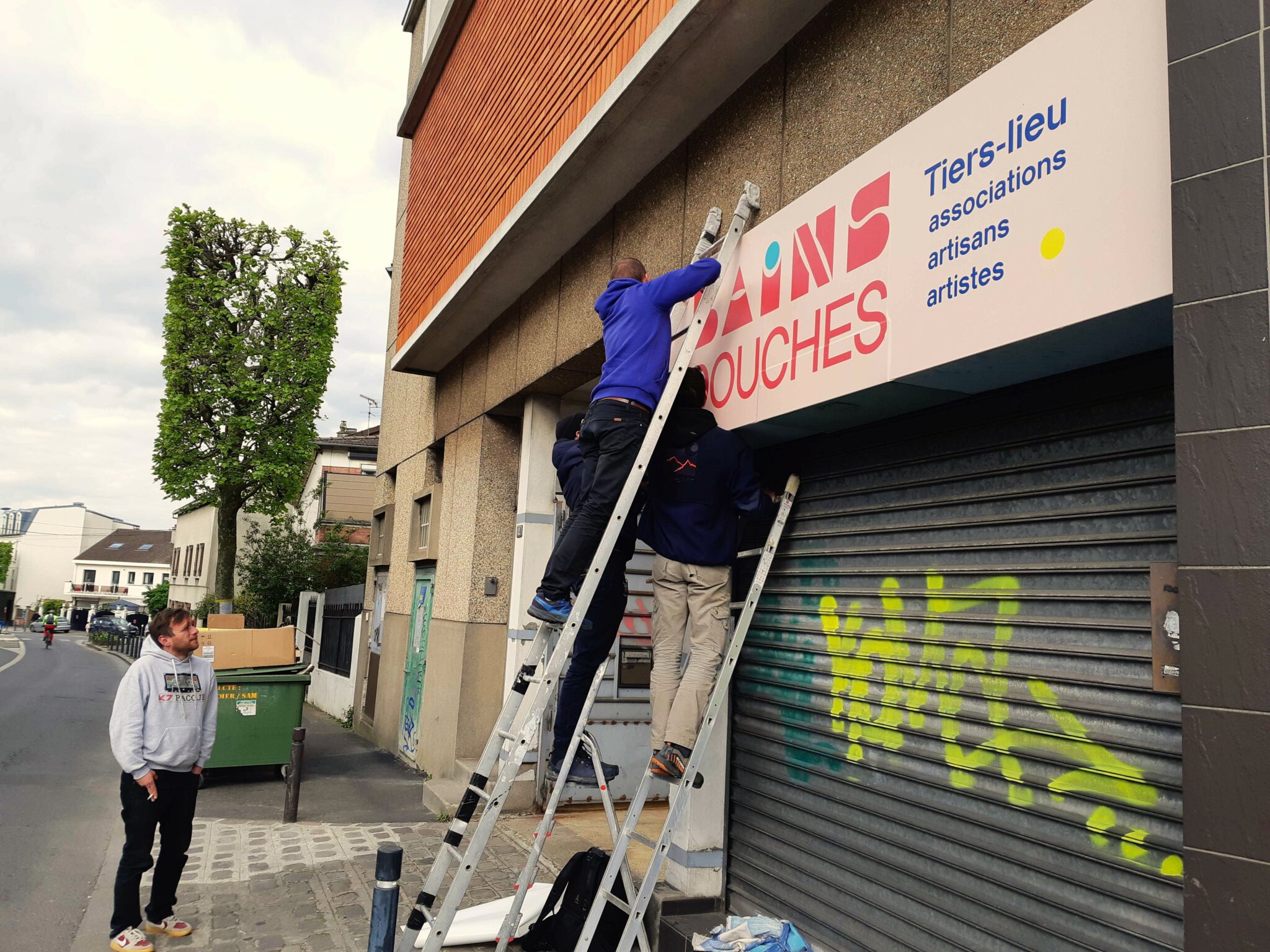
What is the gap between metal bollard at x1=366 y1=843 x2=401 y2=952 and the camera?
3244 mm

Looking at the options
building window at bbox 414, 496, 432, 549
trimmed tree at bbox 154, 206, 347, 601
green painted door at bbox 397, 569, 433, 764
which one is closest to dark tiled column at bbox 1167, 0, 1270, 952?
green painted door at bbox 397, 569, 433, 764

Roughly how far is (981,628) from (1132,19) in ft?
6.69

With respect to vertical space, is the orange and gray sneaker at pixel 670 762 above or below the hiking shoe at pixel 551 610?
below

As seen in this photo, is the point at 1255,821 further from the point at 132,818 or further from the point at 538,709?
the point at 132,818

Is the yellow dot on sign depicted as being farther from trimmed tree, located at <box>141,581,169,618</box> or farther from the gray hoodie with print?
trimmed tree, located at <box>141,581,169,618</box>

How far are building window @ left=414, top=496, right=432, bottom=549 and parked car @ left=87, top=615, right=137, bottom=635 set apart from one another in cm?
4183

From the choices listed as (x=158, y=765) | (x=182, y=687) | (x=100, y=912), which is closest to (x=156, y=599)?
(x=100, y=912)

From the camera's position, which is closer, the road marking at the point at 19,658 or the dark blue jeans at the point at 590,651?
the dark blue jeans at the point at 590,651

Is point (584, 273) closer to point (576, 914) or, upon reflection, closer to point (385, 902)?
point (576, 914)

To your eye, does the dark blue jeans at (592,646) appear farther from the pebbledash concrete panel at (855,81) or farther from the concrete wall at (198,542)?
the concrete wall at (198,542)

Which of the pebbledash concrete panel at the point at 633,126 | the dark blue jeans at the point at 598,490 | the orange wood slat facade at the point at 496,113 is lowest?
the dark blue jeans at the point at 598,490

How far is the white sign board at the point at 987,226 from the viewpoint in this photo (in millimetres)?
2598

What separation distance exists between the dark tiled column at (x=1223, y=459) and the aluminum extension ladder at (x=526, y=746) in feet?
6.94

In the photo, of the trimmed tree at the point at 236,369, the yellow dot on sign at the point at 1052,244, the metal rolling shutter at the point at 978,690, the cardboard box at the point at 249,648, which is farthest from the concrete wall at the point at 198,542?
the yellow dot on sign at the point at 1052,244
